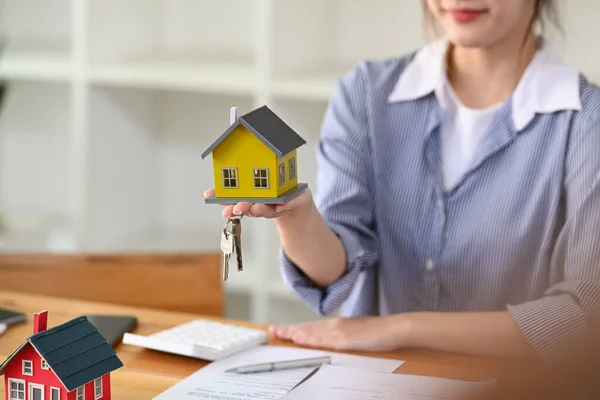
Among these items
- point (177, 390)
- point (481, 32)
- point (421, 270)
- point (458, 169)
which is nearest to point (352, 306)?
point (421, 270)

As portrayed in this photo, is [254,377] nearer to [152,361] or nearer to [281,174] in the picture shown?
[152,361]

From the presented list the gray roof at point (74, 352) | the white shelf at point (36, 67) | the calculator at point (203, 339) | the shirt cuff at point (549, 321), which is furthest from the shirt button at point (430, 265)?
the white shelf at point (36, 67)

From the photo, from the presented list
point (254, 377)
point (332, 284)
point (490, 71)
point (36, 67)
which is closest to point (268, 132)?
point (254, 377)

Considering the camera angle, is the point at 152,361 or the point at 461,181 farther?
the point at 461,181

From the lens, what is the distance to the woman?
149cm

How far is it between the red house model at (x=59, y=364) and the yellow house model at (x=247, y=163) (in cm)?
21

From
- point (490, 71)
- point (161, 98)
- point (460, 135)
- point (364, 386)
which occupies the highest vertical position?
point (161, 98)

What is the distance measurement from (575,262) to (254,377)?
0.63 m

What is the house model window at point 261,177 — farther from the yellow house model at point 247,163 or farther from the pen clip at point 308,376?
the pen clip at point 308,376

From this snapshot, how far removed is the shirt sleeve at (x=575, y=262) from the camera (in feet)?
4.27

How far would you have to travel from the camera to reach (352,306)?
5.74ft

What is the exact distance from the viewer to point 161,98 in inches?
113

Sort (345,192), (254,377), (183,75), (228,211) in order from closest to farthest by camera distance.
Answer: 1. (228,211)
2. (254,377)
3. (345,192)
4. (183,75)

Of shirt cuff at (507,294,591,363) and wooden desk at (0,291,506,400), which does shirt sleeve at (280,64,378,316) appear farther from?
shirt cuff at (507,294,591,363)
